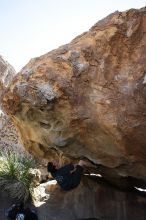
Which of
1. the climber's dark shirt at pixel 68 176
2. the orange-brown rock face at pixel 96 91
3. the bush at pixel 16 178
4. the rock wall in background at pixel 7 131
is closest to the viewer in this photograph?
the orange-brown rock face at pixel 96 91

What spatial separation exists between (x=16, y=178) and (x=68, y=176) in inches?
92.6

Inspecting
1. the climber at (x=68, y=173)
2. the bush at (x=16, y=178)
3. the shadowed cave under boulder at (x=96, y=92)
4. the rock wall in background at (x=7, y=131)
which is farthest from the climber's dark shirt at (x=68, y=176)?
the rock wall in background at (x=7, y=131)

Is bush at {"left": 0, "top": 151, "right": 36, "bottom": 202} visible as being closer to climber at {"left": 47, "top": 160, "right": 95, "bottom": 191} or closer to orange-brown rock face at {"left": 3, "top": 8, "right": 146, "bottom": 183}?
climber at {"left": 47, "top": 160, "right": 95, "bottom": 191}

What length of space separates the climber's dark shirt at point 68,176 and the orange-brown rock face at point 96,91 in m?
1.18

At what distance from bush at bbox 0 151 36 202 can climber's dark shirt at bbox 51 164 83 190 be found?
1.52 metres

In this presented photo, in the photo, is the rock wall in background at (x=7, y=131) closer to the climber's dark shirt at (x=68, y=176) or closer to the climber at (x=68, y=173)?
the climber at (x=68, y=173)

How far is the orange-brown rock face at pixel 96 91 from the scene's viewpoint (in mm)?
7281

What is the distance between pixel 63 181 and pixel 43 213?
1104 mm

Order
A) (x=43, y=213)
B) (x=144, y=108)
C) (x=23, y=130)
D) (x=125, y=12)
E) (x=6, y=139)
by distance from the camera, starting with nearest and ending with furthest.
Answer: (x=144, y=108), (x=125, y=12), (x=23, y=130), (x=43, y=213), (x=6, y=139)

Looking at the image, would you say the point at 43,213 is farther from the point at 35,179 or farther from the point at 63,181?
the point at 35,179

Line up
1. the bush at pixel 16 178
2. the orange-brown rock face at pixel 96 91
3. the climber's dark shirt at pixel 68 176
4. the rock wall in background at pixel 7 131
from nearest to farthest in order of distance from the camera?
the orange-brown rock face at pixel 96 91
the climber's dark shirt at pixel 68 176
the bush at pixel 16 178
the rock wall in background at pixel 7 131

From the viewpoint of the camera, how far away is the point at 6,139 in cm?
1759

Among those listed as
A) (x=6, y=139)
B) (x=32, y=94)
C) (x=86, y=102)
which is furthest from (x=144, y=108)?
(x=6, y=139)

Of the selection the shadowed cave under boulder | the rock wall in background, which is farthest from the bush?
the rock wall in background
